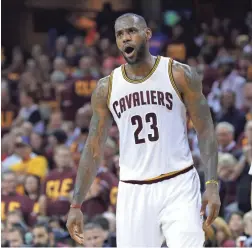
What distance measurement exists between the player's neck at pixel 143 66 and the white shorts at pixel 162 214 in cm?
67

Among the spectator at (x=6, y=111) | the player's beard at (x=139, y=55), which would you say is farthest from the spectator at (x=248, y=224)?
the spectator at (x=6, y=111)

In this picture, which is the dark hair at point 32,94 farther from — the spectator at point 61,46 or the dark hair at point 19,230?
the dark hair at point 19,230

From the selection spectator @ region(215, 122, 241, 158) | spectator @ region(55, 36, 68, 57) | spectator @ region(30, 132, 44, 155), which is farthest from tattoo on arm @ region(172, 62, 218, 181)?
spectator @ region(55, 36, 68, 57)

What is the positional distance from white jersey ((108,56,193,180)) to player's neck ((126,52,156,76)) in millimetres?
35

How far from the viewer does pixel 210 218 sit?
545cm

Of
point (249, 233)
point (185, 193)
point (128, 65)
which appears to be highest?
point (128, 65)


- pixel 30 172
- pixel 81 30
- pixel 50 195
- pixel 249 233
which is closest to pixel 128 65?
pixel 249 233

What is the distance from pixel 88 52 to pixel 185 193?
453 inches

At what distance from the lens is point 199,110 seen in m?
5.75

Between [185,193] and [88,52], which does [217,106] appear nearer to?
[88,52]

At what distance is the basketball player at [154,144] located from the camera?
5680mm

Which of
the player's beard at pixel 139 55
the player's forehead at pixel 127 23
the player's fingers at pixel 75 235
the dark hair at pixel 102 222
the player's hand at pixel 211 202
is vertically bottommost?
the dark hair at pixel 102 222

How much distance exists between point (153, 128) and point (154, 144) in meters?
0.10

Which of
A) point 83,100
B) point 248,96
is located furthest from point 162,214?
point 83,100
